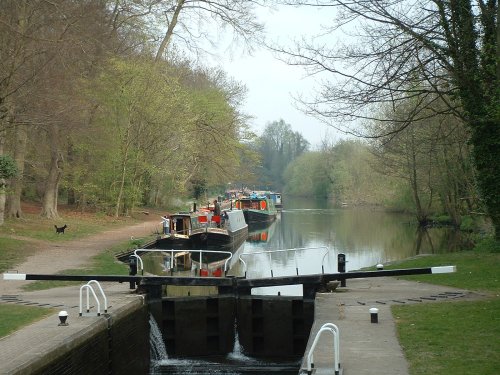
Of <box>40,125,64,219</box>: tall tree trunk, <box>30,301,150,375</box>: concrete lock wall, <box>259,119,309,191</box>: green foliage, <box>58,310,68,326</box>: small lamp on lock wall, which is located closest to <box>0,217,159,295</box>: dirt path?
<box>30,301,150,375</box>: concrete lock wall

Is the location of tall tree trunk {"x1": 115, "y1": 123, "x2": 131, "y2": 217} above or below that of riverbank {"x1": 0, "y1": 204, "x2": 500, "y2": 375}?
above

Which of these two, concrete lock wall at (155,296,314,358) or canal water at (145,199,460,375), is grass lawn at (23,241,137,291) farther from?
canal water at (145,199,460,375)

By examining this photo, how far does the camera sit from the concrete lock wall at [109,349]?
383 inches

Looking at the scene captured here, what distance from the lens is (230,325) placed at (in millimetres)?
15945

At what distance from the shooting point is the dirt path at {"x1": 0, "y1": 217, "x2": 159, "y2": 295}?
19184 mm

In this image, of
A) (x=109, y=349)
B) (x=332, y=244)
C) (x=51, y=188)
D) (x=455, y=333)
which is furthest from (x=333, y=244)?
(x=455, y=333)

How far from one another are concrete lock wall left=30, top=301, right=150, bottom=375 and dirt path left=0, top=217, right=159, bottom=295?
3608 mm

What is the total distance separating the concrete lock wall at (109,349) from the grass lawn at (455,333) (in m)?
4.89

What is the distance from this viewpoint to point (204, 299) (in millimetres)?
15844

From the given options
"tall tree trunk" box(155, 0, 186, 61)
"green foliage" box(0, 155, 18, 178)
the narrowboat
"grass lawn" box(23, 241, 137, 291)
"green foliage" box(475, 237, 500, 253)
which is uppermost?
"tall tree trunk" box(155, 0, 186, 61)

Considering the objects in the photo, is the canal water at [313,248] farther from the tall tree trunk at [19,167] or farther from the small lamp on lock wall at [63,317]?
the tall tree trunk at [19,167]

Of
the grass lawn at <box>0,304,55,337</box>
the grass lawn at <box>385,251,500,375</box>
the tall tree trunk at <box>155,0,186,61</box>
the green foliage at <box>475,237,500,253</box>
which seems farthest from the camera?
the tall tree trunk at <box>155,0,186,61</box>

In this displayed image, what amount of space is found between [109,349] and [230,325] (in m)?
4.44

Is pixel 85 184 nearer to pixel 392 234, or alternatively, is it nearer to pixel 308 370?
pixel 392 234
